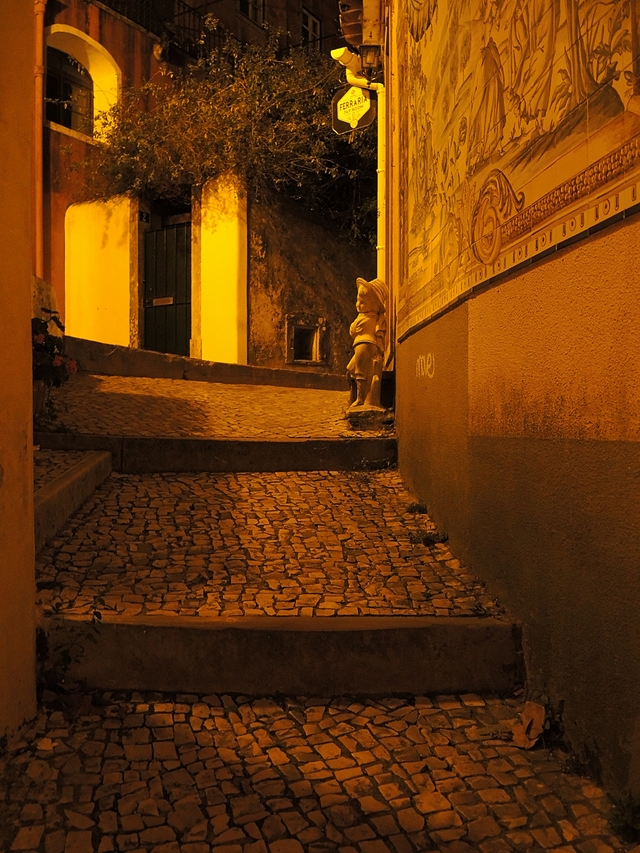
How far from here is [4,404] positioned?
2352mm

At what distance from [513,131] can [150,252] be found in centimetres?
1074

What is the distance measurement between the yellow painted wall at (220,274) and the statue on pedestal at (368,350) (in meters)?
5.62

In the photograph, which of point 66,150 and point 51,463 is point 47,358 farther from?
point 66,150

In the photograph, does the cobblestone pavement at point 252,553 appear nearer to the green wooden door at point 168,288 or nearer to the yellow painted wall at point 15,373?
the yellow painted wall at point 15,373

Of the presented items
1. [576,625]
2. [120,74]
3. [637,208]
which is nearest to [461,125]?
[637,208]

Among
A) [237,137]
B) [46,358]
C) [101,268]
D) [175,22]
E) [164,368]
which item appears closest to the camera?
[46,358]

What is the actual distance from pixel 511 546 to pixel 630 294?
4.25 feet

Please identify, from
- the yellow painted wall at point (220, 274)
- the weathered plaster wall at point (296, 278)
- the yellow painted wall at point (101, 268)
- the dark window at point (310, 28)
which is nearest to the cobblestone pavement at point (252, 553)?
the yellow painted wall at point (220, 274)

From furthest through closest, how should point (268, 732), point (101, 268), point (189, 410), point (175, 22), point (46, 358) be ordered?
point (175, 22), point (101, 268), point (189, 410), point (46, 358), point (268, 732)

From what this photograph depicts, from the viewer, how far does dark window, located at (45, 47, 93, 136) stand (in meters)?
12.3

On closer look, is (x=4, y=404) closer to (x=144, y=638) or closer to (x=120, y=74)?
(x=144, y=638)

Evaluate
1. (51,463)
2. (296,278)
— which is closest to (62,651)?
(51,463)

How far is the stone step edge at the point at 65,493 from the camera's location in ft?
11.7

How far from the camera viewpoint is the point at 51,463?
15.3ft
